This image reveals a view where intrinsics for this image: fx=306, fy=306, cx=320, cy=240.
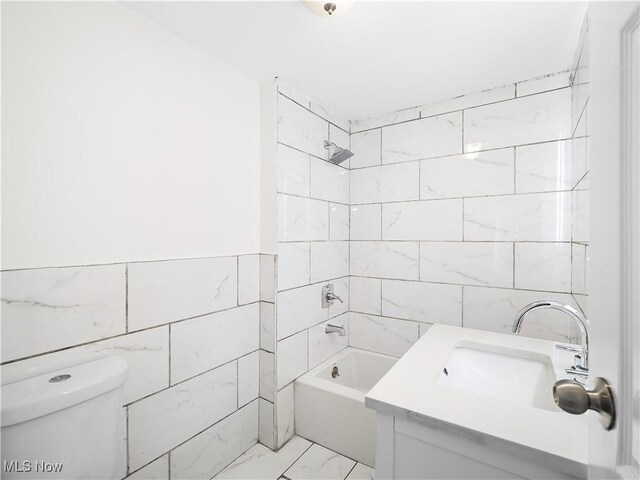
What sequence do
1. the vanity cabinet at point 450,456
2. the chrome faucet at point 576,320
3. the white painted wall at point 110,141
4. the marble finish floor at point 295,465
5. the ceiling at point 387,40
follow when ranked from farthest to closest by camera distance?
the marble finish floor at point 295,465 → the ceiling at point 387,40 → the chrome faucet at point 576,320 → the white painted wall at point 110,141 → the vanity cabinet at point 450,456

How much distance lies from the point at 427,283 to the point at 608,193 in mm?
1605

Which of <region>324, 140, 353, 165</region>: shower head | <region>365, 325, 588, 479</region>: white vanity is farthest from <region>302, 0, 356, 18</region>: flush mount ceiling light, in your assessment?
<region>365, 325, 588, 479</region>: white vanity

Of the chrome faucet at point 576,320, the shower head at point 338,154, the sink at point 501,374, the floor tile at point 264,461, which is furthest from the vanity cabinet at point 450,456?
the shower head at point 338,154

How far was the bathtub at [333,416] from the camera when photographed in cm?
166

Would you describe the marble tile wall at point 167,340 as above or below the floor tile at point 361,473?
above

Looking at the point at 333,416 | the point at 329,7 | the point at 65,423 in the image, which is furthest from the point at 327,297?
the point at 329,7

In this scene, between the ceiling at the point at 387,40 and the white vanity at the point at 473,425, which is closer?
the white vanity at the point at 473,425

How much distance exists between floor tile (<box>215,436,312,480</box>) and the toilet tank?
730 millimetres

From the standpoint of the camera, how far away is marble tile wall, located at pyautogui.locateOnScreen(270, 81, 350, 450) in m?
1.77

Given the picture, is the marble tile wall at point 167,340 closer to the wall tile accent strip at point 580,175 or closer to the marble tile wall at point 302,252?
the marble tile wall at point 302,252

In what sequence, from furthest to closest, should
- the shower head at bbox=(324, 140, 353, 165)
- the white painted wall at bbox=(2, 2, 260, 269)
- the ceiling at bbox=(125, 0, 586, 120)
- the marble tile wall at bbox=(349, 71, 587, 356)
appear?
the shower head at bbox=(324, 140, 353, 165), the marble tile wall at bbox=(349, 71, 587, 356), the ceiling at bbox=(125, 0, 586, 120), the white painted wall at bbox=(2, 2, 260, 269)

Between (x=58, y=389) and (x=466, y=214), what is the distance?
2085 millimetres

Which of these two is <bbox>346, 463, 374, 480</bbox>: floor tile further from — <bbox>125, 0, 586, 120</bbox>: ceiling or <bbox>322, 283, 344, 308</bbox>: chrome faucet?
<bbox>125, 0, 586, 120</bbox>: ceiling

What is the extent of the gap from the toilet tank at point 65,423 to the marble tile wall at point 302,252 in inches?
33.7
